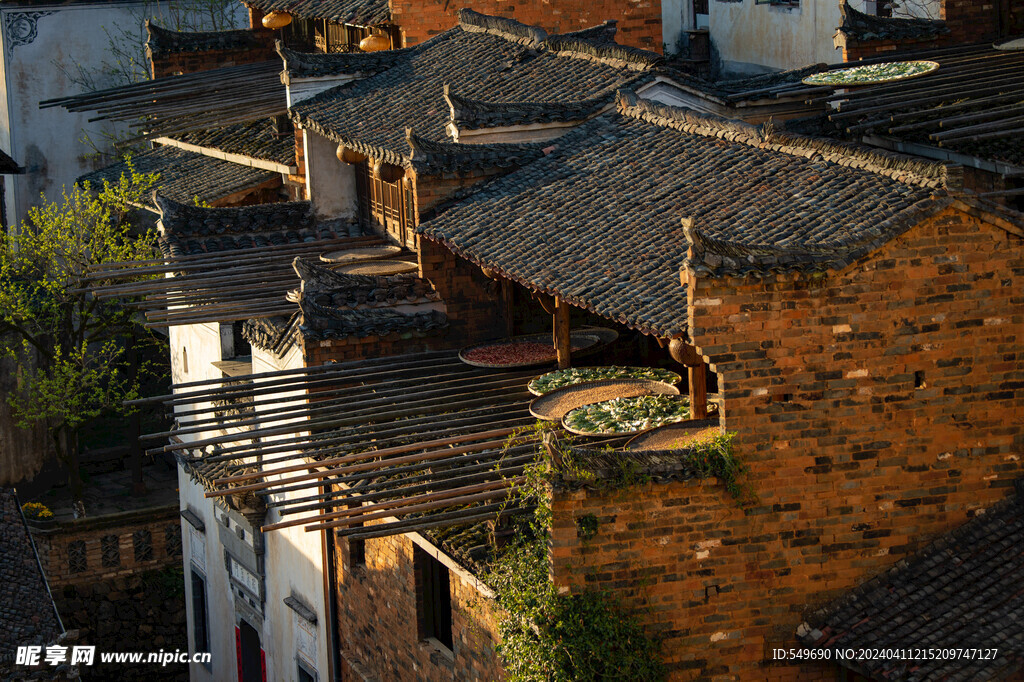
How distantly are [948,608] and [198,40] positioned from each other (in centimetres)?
2351

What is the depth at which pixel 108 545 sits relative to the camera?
2688 centimetres

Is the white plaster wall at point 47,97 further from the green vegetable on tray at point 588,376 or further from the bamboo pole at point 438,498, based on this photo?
the bamboo pole at point 438,498

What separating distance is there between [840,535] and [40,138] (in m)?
27.9

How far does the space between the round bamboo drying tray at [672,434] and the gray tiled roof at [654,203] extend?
93cm

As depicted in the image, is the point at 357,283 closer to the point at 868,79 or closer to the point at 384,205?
the point at 384,205

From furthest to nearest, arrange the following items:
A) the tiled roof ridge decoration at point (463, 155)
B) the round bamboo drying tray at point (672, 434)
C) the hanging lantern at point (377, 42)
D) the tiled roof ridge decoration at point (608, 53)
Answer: the hanging lantern at point (377, 42) < the tiled roof ridge decoration at point (608, 53) < the tiled roof ridge decoration at point (463, 155) < the round bamboo drying tray at point (672, 434)

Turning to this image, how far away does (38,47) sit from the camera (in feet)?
118

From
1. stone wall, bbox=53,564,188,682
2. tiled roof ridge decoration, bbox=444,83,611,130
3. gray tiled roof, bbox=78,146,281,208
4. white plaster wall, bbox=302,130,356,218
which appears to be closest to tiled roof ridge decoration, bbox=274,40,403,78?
white plaster wall, bbox=302,130,356,218

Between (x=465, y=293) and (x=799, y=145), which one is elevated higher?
(x=799, y=145)

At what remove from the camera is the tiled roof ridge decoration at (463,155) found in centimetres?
1828

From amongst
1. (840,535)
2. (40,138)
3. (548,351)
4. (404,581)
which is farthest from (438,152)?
(40,138)

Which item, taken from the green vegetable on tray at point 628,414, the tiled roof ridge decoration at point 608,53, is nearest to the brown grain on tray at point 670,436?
the green vegetable on tray at point 628,414

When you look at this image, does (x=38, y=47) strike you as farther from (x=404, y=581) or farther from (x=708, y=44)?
(x=404, y=581)
